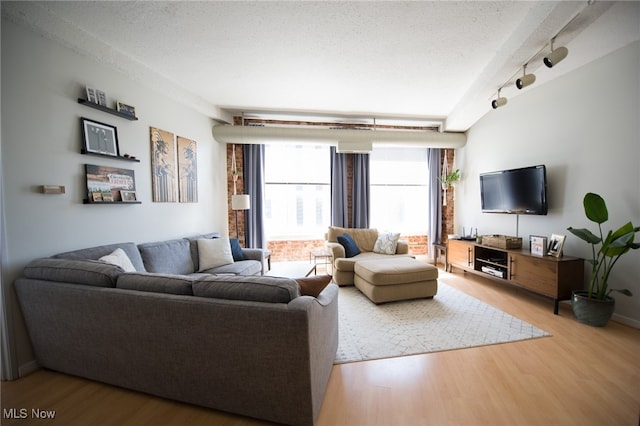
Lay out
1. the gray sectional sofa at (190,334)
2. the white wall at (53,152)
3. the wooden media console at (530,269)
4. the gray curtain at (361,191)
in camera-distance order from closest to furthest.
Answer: the gray sectional sofa at (190,334)
the white wall at (53,152)
the wooden media console at (530,269)
the gray curtain at (361,191)

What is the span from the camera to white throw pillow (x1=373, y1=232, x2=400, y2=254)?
4098 mm

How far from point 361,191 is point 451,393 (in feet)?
12.3

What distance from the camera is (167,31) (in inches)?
87.3

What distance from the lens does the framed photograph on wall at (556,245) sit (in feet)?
9.17

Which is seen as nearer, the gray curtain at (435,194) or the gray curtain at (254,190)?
the gray curtain at (254,190)

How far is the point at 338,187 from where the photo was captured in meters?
4.92

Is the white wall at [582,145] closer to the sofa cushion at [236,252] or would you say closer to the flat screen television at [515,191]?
the flat screen television at [515,191]

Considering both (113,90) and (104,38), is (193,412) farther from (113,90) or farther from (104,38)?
(104,38)

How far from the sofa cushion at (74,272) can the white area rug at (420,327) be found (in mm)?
1764

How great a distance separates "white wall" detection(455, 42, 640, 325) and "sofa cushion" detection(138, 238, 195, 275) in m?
4.74

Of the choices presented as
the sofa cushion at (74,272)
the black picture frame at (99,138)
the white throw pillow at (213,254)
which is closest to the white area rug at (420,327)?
the white throw pillow at (213,254)

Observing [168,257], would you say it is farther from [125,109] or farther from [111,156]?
[125,109]

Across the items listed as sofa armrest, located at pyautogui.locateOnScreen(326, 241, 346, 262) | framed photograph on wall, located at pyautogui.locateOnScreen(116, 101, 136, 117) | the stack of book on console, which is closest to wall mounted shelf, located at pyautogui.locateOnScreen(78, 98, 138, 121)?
framed photograph on wall, located at pyautogui.locateOnScreen(116, 101, 136, 117)

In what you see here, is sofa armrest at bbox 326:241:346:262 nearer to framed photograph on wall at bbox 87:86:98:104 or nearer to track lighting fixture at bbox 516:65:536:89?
track lighting fixture at bbox 516:65:536:89
